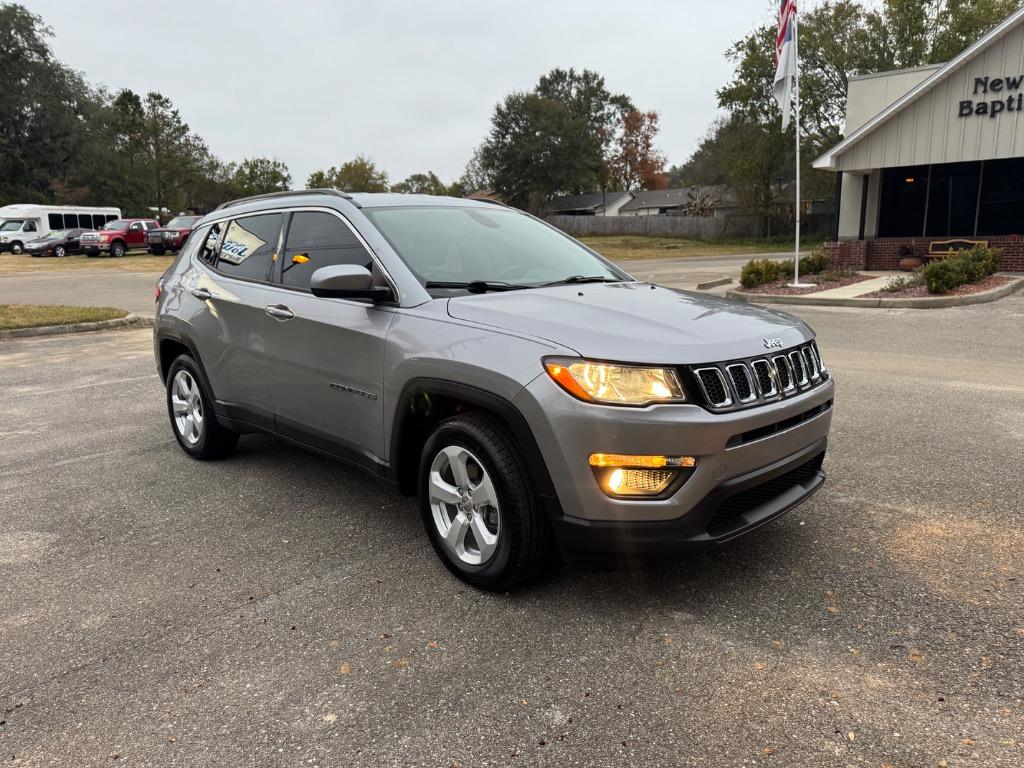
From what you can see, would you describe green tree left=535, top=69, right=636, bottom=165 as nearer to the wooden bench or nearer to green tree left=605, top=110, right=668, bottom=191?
green tree left=605, top=110, right=668, bottom=191

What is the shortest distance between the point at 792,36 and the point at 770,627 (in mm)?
16296

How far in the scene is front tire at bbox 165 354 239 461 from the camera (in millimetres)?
5188

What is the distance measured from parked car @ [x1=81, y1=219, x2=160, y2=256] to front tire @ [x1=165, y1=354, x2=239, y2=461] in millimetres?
34453

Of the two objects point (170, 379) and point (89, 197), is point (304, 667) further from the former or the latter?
point (89, 197)

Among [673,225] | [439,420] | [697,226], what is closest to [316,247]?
[439,420]

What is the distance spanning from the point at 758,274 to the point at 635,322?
49.8 feet

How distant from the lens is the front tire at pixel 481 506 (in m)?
3.10

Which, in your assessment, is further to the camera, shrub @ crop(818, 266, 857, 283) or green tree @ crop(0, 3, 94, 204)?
green tree @ crop(0, 3, 94, 204)

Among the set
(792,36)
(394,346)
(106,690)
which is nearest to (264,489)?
(394,346)

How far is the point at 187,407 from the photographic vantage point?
546 cm

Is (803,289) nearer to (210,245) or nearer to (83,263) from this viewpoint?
(210,245)

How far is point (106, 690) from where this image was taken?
9.07 feet

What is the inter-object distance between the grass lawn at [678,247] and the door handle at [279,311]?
31.6m

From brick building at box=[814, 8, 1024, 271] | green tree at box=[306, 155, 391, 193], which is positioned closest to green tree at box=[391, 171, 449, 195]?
green tree at box=[306, 155, 391, 193]
